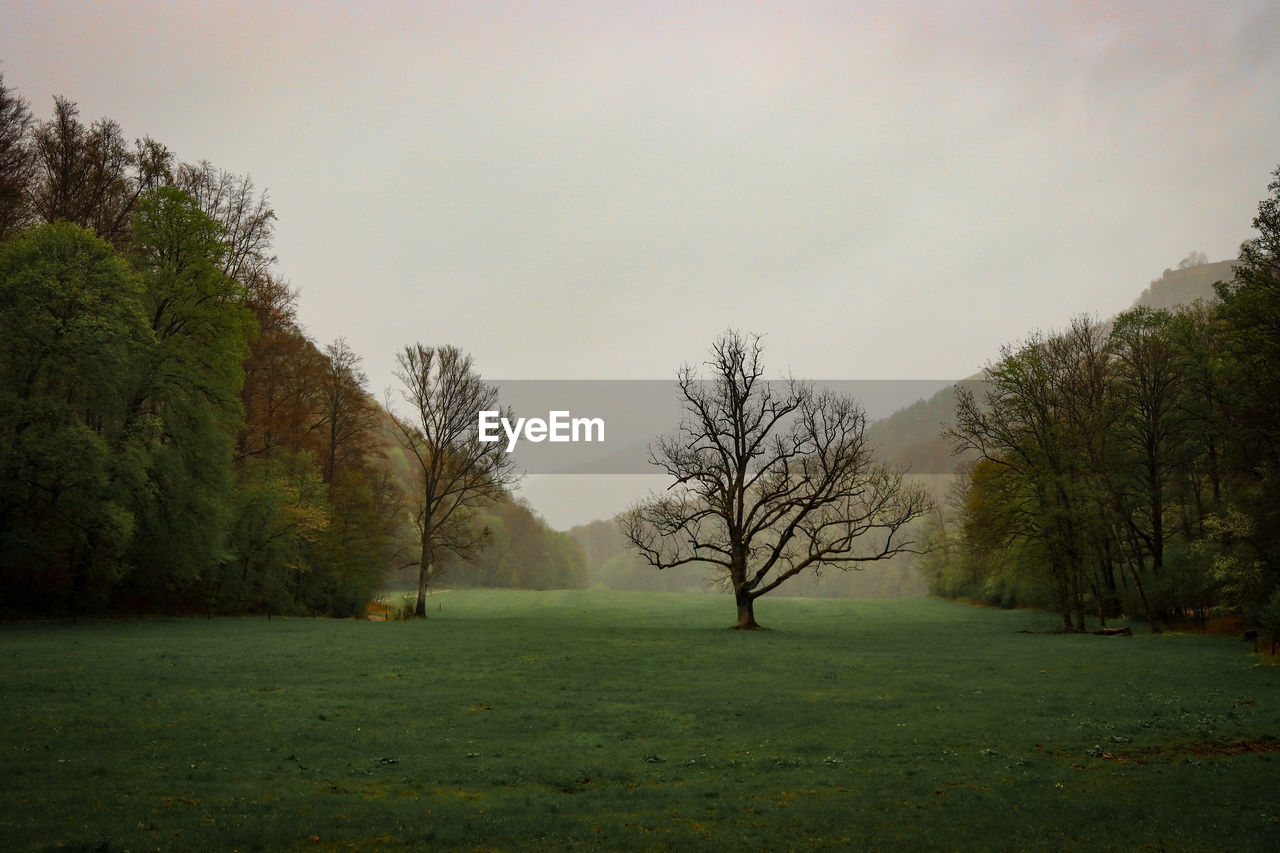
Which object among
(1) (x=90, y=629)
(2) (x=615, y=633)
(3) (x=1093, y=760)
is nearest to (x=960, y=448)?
(2) (x=615, y=633)

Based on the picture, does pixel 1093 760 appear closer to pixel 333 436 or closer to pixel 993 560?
pixel 993 560

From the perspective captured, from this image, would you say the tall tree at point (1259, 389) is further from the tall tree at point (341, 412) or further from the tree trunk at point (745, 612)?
the tall tree at point (341, 412)

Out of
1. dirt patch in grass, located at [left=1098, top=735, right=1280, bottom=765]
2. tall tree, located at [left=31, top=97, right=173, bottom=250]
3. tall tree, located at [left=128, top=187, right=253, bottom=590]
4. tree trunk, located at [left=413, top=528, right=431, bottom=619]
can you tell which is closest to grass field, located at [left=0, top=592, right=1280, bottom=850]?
dirt patch in grass, located at [left=1098, top=735, right=1280, bottom=765]

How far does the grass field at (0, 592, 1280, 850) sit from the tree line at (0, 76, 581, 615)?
22.4 ft

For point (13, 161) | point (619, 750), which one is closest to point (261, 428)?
point (13, 161)

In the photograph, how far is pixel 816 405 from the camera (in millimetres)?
41156

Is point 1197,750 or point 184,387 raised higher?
point 184,387

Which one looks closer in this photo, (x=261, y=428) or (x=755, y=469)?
(x=755, y=469)

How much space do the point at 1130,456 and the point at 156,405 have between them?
2115 inches

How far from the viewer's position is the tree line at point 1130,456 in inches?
1294

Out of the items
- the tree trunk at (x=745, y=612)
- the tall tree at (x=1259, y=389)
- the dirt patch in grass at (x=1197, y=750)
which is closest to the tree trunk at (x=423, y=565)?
the tree trunk at (x=745, y=612)

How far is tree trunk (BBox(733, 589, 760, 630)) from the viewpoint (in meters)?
40.5

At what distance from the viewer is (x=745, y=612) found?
41.8 metres

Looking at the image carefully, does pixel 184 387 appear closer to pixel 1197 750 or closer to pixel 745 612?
pixel 745 612
